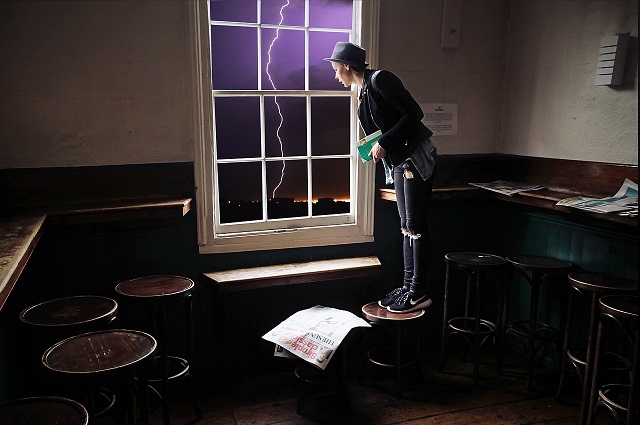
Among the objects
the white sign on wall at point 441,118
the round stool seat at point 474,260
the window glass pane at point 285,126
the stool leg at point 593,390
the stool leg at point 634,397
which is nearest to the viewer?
the stool leg at point 634,397

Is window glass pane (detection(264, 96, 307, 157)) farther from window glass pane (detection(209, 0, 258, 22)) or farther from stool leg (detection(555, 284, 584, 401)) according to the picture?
stool leg (detection(555, 284, 584, 401))

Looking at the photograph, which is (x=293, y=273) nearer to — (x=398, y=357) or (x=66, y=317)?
(x=398, y=357)

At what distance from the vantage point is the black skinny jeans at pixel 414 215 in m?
2.96

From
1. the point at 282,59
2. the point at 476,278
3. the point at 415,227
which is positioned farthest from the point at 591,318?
the point at 282,59

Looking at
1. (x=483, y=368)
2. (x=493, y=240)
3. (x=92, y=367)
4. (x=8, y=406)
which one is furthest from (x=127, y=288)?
(x=493, y=240)

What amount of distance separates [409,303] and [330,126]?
4.05 ft

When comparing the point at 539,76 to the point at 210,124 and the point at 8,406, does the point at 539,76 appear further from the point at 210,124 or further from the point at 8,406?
the point at 8,406

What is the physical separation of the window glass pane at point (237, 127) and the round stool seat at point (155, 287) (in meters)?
0.84

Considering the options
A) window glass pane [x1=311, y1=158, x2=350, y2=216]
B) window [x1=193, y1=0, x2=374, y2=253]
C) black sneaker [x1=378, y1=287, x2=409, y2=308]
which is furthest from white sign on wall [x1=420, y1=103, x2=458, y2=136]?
black sneaker [x1=378, y1=287, x2=409, y2=308]

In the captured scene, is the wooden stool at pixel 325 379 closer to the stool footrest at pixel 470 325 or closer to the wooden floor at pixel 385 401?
the wooden floor at pixel 385 401

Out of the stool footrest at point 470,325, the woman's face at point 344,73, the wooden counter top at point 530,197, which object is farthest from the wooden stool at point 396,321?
the woman's face at point 344,73

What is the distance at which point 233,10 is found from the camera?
3055 millimetres

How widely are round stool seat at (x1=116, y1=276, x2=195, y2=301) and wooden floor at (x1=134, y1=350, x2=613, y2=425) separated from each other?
0.74 m

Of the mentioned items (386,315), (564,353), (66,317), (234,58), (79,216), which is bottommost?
(564,353)
